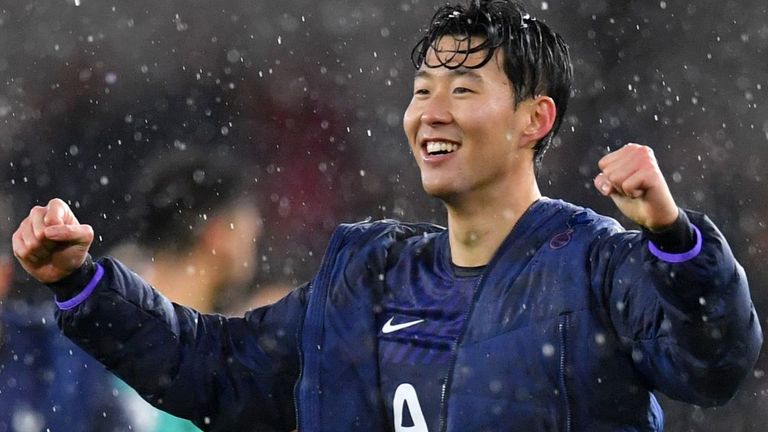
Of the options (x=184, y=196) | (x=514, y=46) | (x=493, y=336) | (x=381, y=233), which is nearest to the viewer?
(x=493, y=336)

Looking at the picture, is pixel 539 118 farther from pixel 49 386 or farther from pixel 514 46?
pixel 49 386

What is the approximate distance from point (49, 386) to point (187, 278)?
2.94 ft

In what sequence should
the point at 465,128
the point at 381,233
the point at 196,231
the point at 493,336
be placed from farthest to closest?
the point at 196,231, the point at 381,233, the point at 465,128, the point at 493,336

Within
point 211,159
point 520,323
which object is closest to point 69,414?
point 211,159

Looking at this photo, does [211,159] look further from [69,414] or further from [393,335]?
[393,335]

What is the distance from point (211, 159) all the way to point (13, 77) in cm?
103

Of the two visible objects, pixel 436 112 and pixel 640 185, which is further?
pixel 436 112

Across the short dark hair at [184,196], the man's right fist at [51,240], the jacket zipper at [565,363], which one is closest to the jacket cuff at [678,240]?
the jacket zipper at [565,363]

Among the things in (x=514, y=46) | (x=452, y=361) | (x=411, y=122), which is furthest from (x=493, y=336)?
(x=514, y=46)

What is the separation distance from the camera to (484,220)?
3.10 meters

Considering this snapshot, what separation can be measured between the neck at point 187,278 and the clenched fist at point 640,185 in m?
3.38

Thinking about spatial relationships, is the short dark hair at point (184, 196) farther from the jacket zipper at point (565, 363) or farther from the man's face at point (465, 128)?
the jacket zipper at point (565, 363)

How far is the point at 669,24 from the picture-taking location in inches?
246

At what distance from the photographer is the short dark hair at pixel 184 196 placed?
582cm
